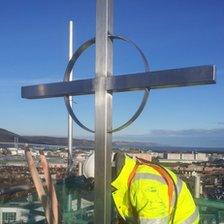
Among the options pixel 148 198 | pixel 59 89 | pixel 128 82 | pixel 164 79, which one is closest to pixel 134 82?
pixel 128 82

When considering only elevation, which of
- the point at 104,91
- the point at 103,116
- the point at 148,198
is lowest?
the point at 148,198

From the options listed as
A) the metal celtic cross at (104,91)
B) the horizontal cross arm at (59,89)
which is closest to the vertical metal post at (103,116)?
the metal celtic cross at (104,91)

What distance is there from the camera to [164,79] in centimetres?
303

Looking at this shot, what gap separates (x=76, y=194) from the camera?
7410mm

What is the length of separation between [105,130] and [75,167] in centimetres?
527

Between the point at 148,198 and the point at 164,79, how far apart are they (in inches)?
41.9

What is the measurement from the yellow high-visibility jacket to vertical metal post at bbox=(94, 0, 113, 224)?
44cm

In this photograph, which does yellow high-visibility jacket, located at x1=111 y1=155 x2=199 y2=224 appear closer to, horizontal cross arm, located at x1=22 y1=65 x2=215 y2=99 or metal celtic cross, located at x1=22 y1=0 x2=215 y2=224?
metal celtic cross, located at x1=22 y1=0 x2=215 y2=224

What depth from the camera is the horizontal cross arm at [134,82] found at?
284 centimetres

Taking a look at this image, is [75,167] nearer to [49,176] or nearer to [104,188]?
[49,176]

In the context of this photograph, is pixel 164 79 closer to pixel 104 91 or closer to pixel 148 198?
pixel 104 91

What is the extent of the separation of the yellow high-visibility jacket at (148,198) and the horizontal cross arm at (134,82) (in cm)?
75

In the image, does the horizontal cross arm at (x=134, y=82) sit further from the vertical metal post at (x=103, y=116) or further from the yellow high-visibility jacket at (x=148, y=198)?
the yellow high-visibility jacket at (x=148, y=198)

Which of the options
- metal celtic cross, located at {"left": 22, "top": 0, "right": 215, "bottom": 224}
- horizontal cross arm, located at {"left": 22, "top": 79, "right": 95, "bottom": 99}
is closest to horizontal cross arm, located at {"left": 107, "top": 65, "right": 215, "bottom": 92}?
metal celtic cross, located at {"left": 22, "top": 0, "right": 215, "bottom": 224}
